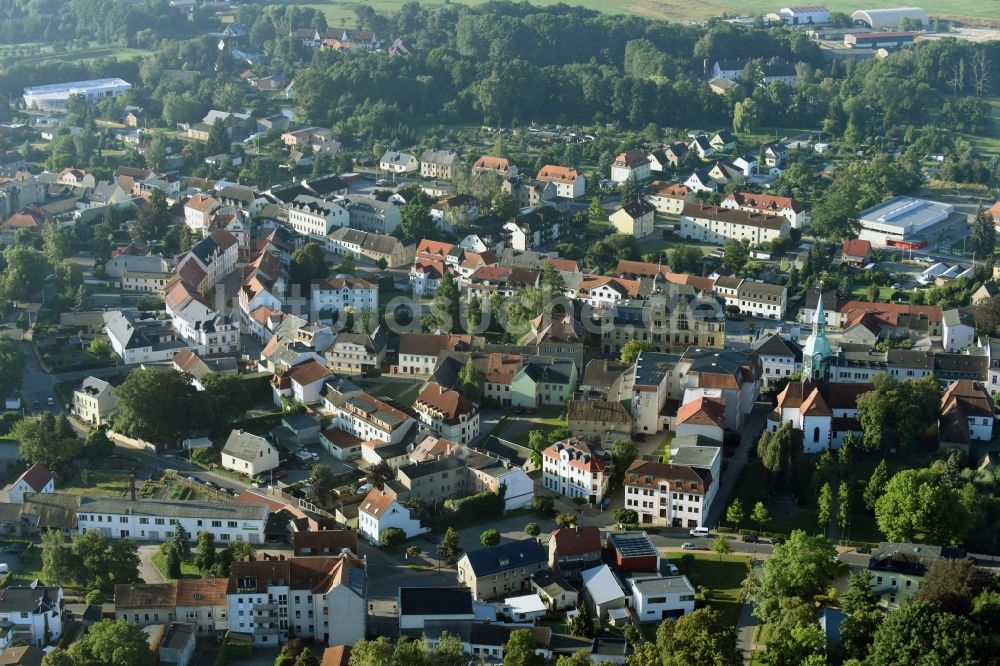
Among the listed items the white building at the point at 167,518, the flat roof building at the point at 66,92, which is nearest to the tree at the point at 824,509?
the white building at the point at 167,518

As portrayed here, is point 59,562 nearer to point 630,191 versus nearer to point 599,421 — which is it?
point 599,421

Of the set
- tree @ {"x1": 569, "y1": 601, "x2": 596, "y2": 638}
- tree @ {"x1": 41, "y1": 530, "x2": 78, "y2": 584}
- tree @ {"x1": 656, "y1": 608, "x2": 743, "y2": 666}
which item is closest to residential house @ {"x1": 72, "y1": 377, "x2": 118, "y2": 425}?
tree @ {"x1": 41, "y1": 530, "x2": 78, "y2": 584}

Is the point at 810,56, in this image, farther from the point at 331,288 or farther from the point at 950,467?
the point at 950,467

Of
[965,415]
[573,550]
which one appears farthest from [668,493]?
[965,415]

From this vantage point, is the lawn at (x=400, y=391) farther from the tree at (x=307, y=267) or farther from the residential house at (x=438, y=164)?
the residential house at (x=438, y=164)

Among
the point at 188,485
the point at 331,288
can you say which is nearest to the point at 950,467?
the point at 188,485

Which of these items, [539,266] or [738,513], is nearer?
[738,513]
